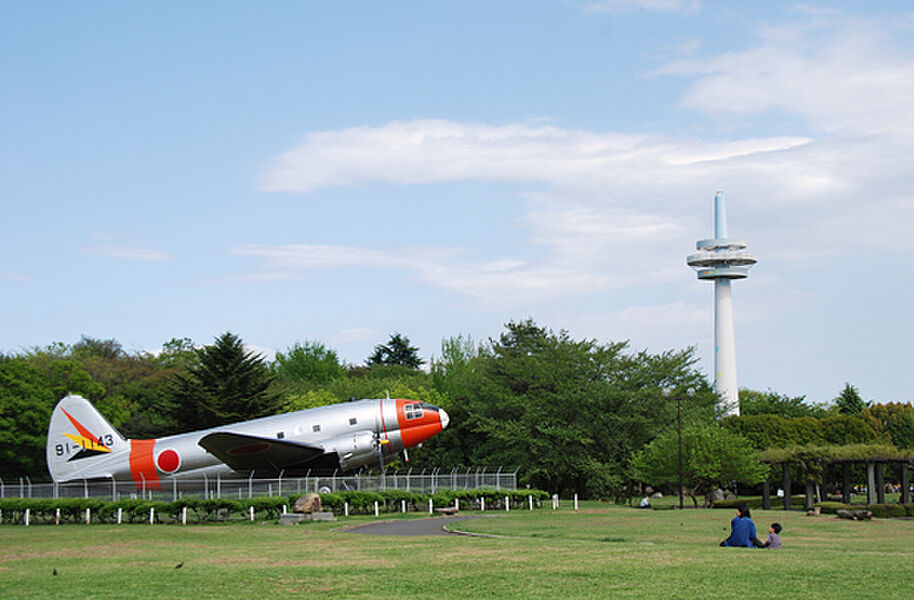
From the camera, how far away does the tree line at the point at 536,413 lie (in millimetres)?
59469

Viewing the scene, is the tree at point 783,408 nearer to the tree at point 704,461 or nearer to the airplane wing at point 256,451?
the tree at point 704,461

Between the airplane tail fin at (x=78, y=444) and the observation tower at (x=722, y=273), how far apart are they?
7900 cm

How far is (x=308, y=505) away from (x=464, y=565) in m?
19.1

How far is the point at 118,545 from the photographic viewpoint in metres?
24.0

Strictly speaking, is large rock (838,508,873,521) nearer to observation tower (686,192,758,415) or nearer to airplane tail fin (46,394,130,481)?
airplane tail fin (46,394,130,481)

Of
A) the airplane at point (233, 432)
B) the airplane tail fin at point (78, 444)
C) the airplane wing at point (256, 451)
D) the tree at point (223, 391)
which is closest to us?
the airplane wing at point (256, 451)

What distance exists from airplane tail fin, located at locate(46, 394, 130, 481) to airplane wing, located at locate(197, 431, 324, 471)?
6051mm

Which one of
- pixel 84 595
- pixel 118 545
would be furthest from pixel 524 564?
pixel 118 545

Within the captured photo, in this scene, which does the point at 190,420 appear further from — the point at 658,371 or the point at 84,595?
the point at 84,595

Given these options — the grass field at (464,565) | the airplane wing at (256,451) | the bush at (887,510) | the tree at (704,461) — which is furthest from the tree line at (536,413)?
the grass field at (464,565)

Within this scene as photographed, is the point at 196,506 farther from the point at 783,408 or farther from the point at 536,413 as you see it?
the point at 783,408

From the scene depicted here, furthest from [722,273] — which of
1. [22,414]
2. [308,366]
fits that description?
[22,414]

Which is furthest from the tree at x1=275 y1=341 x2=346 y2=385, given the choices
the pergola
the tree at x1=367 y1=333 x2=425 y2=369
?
the pergola

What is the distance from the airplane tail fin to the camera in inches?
1705
